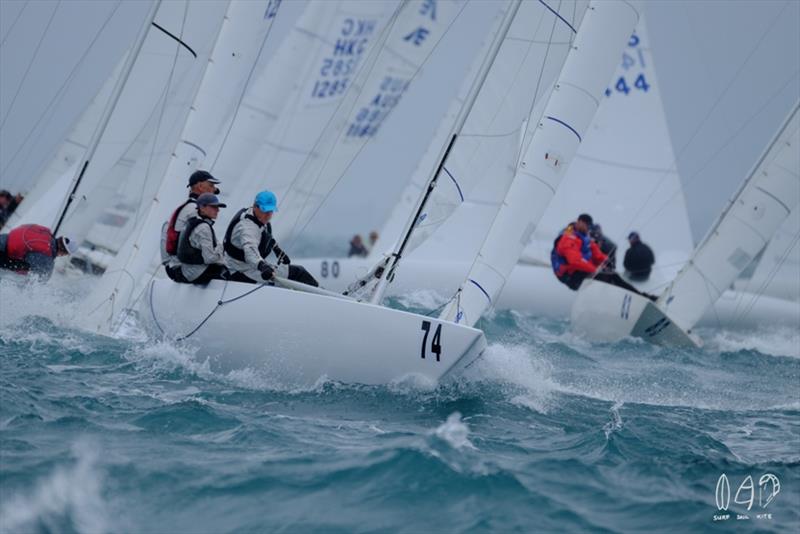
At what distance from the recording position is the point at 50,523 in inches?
162

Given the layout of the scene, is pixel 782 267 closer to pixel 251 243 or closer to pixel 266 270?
pixel 251 243

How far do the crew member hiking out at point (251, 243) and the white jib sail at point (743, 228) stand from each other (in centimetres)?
625

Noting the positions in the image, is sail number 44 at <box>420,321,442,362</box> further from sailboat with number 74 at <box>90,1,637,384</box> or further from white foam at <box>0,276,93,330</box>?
white foam at <box>0,276,93,330</box>

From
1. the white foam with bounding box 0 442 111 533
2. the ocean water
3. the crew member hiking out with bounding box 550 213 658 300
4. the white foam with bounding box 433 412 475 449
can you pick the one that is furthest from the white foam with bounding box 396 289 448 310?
the white foam with bounding box 0 442 111 533

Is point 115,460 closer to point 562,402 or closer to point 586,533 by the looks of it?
point 586,533

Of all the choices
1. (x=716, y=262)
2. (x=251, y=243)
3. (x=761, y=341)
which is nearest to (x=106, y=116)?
(x=251, y=243)

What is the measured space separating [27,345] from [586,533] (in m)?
4.39

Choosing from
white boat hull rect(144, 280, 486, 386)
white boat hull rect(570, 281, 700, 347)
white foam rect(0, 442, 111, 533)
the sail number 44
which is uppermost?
white boat hull rect(570, 281, 700, 347)

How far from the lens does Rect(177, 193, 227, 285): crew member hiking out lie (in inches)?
273

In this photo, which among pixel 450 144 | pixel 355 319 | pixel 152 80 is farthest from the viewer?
pixel 152 80

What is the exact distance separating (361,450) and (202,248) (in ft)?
7.61

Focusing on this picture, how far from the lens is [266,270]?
6.65m

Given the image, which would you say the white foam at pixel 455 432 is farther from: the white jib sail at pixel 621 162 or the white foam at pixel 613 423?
the white jib sail at pixel 621 162

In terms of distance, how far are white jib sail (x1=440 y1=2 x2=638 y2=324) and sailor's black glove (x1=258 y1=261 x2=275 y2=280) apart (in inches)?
45.6
